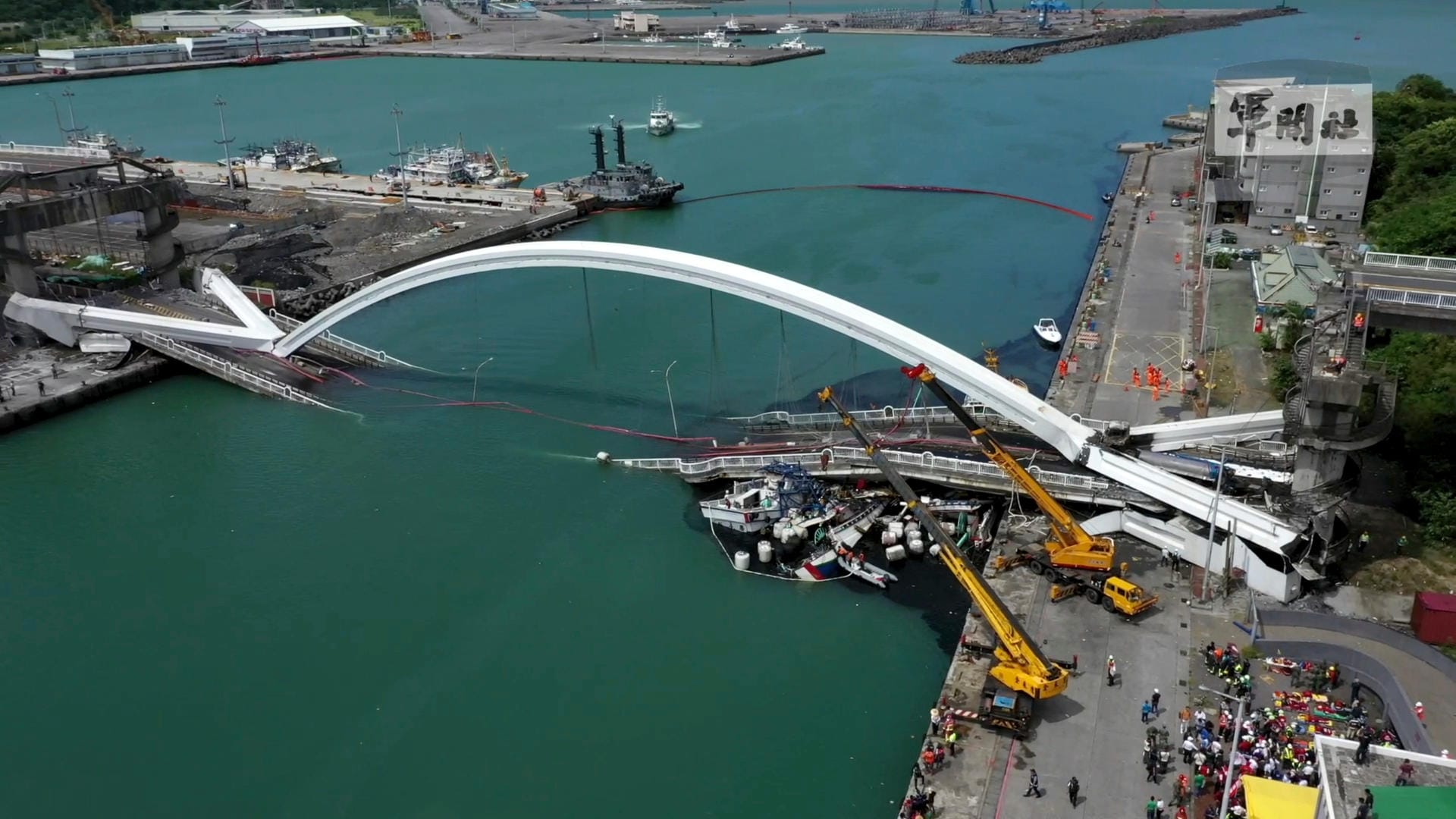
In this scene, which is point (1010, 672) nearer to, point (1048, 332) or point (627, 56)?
point (1048, 332)

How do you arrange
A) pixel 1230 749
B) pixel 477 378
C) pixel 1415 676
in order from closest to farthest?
pixel 1230 749, pixel 1415 676, pixel 477 378

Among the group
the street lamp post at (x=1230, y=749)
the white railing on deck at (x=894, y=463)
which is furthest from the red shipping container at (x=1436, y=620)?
the white railing on deck at (x=894, y=463)

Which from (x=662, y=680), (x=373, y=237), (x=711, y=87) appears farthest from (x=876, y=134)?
(x=662, y=680)

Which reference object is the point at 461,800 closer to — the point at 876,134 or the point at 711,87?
the point at 876,134

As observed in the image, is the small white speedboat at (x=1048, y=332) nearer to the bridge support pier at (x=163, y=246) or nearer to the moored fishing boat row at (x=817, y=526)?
the moored fishing boat row at (x=817, y=526)

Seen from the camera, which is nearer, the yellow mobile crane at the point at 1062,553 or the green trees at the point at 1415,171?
the yellow mobile crane at the point at 1062,553

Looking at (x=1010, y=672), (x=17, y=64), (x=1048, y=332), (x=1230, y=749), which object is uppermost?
(x=17, y=64)

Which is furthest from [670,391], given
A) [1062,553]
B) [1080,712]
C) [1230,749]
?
[1230,749]
